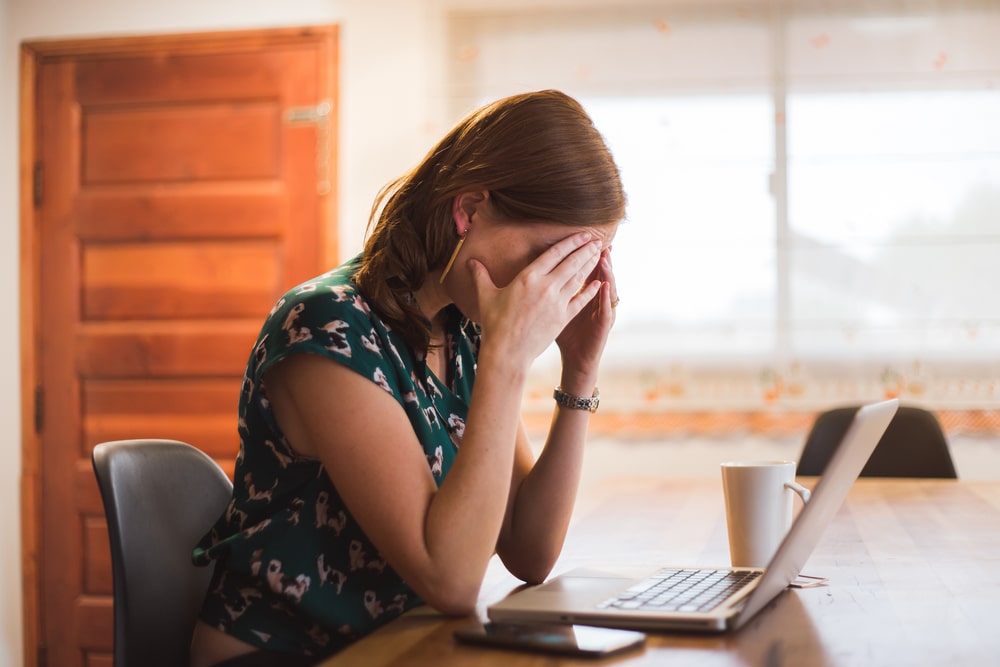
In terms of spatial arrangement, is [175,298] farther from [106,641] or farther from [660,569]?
[660,569]

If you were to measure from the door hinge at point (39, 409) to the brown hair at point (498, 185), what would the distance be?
2.33 metres

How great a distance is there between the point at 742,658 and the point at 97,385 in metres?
2.77

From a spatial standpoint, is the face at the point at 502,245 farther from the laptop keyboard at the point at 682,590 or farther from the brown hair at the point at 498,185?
the laptop keyboard at the point at 682,590

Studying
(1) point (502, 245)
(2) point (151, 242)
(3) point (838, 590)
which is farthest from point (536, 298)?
Result: (2) point (151, 242)

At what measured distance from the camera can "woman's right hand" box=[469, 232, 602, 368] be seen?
1106 millimetres

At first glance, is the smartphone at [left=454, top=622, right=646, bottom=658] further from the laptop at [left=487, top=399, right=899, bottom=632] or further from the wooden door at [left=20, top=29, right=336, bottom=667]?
the wooden door at [left=20, top=29, right=336, bottom=667]

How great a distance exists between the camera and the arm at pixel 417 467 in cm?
100

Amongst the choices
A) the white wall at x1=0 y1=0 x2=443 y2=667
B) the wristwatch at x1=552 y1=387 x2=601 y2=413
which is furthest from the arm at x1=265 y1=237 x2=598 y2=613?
the white wall at x1=0 y1=0 x2=443 y2=667

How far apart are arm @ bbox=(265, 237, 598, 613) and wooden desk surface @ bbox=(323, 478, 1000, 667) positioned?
0.05 meters

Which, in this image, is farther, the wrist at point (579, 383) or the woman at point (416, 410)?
the wrist at point (579, 383)

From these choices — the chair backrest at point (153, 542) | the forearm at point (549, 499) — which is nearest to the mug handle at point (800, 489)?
the forearm at point (549, 499)

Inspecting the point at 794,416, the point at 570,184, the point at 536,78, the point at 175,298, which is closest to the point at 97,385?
the point at 175,298

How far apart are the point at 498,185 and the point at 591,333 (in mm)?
293

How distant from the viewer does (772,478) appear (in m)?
1.17
